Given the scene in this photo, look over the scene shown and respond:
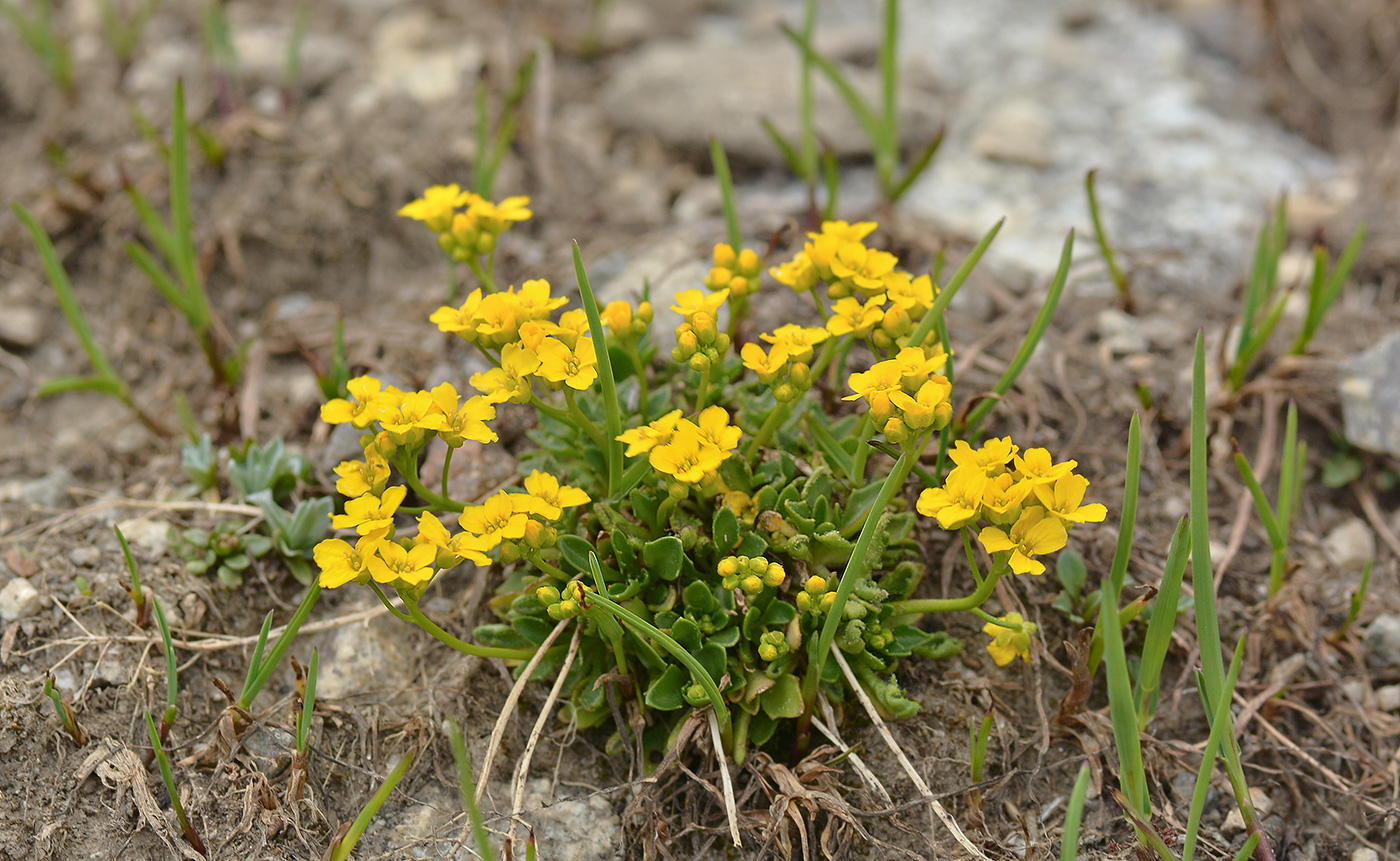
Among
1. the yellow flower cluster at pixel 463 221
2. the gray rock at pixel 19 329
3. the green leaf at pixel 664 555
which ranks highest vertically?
the yellow flower cluster at pixel 463 221

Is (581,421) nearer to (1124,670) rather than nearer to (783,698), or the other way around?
(783,698)

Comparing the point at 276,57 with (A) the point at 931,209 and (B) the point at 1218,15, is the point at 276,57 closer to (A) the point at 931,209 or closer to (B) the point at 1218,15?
(A) the point at 931,209

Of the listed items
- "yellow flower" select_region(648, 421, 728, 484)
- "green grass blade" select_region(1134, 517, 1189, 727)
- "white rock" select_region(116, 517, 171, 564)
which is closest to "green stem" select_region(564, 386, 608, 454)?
"yellow flower" select_region(648, 421, 728, 484)

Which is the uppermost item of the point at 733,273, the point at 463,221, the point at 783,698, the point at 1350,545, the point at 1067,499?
the point at 463,221

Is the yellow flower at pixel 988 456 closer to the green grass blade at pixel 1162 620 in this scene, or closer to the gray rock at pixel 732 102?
the green grass blade at pixel 1162 620

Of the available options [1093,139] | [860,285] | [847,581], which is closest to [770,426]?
[860,285]

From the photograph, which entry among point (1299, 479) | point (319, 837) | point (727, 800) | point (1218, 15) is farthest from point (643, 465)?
point (1218, 15)

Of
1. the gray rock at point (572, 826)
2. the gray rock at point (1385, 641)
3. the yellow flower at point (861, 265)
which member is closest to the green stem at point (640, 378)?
the yellow flower at point (861, 265)
